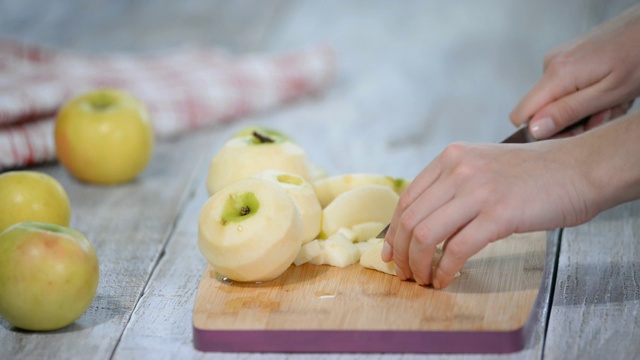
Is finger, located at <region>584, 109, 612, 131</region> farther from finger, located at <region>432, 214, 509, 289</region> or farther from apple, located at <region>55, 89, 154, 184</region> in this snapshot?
apple, located at <region>55, 89, 154, 184</region>

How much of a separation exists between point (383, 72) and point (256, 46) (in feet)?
1.90

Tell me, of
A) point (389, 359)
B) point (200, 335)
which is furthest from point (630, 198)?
point (200, 335)

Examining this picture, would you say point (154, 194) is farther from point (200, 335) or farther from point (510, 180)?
point (510, 180)

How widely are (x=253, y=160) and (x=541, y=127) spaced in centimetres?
53

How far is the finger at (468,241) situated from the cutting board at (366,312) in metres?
0.06

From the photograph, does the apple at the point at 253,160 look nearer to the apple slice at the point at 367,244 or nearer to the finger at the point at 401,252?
the apple slice at the point at 367,244

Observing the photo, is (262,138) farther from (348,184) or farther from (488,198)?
(488,198)

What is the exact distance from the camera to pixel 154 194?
2074mm

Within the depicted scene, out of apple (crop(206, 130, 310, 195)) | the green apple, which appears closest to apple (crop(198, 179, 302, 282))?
apple (crop(206, 130, 310, 195))

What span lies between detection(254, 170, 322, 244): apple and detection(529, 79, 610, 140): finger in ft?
1.43

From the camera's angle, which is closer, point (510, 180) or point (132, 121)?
point (510, 180)

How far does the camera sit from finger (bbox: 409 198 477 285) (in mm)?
1280

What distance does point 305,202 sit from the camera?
1542mm

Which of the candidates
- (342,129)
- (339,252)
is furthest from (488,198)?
(342,129)
